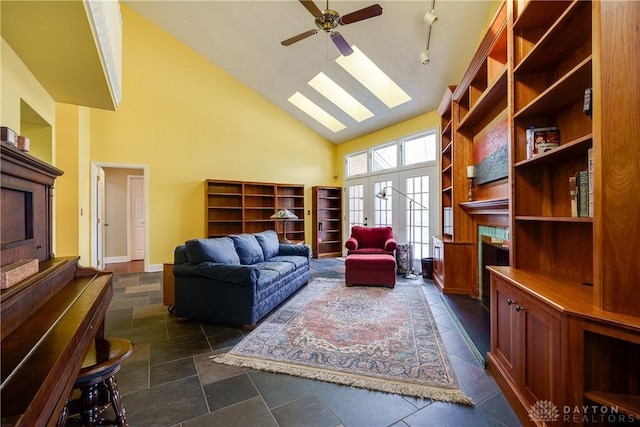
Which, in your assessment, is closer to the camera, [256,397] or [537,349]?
[537,349]

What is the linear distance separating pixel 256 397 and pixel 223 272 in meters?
1.26

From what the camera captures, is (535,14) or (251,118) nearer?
(535,14)

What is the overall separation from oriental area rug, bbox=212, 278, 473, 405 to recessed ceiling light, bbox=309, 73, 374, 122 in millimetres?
3986

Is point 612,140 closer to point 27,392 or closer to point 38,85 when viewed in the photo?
point 27,392

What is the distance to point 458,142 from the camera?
3.64 meters

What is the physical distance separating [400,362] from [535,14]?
255 cm

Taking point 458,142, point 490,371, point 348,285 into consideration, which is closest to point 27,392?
point 490,371

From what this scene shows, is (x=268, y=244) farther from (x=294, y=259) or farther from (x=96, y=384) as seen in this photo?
(x=96, y=384)

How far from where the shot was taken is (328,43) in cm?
423

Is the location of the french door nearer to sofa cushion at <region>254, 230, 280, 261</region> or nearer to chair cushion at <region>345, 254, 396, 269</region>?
chair cushion at <region>345, 254, 396, 269</region>

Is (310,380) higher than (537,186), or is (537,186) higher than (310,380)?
(537,186)

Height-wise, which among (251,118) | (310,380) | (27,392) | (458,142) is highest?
(251,118)

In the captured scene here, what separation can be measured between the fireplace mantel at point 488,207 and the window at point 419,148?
5.89 feet

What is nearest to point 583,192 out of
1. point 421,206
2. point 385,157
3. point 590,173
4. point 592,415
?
point 590,173
